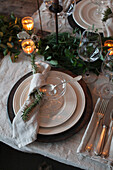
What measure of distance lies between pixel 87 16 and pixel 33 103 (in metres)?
0.66

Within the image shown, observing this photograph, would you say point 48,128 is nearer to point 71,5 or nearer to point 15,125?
point 15,125

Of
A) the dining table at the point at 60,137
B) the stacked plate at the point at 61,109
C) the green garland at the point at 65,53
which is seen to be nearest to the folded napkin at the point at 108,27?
the green garland at the point at 65,53

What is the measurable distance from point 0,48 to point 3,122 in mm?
465

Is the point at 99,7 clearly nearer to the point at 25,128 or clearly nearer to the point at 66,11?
the point at 66,11

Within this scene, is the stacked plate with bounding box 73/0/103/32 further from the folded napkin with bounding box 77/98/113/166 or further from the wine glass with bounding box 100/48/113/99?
the folded napkin with bounding box 77/98/113/166

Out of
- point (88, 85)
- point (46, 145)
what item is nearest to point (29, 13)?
point (88, 85)

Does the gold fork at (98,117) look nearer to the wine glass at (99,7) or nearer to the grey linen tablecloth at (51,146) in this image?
the grey linen tablecloth at (51,146)

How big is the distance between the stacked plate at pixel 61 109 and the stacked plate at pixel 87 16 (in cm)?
40

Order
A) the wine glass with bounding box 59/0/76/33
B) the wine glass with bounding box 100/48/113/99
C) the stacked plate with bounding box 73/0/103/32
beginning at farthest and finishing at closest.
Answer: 1. the stacked plate with bounding box 73/0/103/32
2. the wine glass with bounding box 59/0/76/33
3. the wine glass with bounding box 100/48/113/99

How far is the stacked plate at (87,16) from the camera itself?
3.32ft

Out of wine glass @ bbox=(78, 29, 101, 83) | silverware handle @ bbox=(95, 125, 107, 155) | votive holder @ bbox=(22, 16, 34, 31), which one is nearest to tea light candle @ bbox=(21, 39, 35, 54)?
votive holder @ bbox=(22, 16, 34, 31)

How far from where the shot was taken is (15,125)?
653 mm

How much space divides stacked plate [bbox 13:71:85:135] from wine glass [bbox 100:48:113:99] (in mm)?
115

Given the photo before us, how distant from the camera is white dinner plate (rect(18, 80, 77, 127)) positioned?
667 mm
